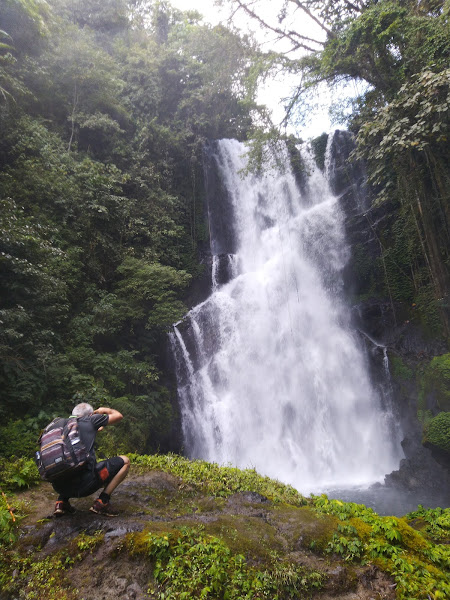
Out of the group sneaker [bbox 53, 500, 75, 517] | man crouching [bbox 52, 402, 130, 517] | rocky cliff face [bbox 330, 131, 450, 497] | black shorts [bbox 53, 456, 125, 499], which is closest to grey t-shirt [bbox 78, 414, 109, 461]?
man crouching [bbox 52, 402, 130, 517]

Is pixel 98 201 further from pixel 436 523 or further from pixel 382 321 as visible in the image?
pixel 436 523

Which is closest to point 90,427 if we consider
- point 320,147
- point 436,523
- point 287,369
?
point 436,523

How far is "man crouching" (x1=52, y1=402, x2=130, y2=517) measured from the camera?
294 centimetres

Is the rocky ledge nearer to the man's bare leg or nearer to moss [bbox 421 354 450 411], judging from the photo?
→ the man's bare leg

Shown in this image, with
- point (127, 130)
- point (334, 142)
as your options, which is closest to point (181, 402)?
point (127, 130)

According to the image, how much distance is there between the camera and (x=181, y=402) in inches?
443

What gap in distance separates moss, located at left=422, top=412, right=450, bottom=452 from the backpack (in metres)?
8.28

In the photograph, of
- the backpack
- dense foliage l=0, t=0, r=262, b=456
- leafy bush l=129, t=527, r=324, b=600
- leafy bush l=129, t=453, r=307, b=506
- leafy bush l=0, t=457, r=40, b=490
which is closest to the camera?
leafy bush l=129, t=527, r=324, b=600

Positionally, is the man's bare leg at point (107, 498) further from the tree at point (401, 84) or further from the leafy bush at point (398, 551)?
the tree at point (401, 84)

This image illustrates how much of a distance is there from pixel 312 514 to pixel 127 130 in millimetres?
17144

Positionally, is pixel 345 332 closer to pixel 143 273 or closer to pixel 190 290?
pixel 190 290

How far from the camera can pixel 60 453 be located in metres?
2.78

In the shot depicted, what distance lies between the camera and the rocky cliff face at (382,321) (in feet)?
29.2

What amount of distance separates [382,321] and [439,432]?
539 centimetres
